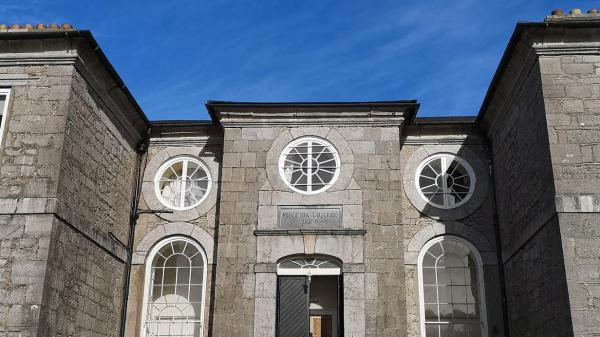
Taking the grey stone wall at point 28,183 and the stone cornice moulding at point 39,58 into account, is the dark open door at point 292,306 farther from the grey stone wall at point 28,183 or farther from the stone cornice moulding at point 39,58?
the stone cornice moulding at point 39,58

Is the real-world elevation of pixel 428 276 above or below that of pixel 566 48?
below

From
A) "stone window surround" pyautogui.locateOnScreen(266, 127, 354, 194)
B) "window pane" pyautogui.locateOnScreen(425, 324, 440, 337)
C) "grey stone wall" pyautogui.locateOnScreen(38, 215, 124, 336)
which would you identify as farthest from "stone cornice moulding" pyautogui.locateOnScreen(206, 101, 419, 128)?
"window pane" pyautogui.locateOnScreen(425, 324, 440, 337)

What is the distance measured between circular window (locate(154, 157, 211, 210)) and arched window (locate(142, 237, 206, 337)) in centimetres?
77

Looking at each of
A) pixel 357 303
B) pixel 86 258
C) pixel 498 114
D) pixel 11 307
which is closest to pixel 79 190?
pixel 86 258

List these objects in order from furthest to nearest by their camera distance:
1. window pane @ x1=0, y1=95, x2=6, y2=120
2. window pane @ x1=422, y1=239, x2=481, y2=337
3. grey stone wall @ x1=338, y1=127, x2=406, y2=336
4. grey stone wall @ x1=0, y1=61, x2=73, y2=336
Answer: window pane @ x1=422, y1=239, x2=481, y2=337 < grey stone wall @ x1=338, y1=127, x2=406, y2=336 < window pane @ x1=0, y1=95, x2=6, y2=120 < grey stone wall @ x1=0, y1=61, x2=73, y2=336

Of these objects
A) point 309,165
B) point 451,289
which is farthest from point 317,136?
point 451,289

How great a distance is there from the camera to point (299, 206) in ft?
38.3

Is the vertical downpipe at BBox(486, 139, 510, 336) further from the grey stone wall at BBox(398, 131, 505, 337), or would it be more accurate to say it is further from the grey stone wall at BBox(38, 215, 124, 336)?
the grey stone wall at BBox(38, 215, 124, 336)

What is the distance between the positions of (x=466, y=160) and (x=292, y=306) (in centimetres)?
438

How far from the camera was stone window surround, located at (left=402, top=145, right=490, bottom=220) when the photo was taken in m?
12.2

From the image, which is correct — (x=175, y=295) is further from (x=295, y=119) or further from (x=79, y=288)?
(x=295, y=119)

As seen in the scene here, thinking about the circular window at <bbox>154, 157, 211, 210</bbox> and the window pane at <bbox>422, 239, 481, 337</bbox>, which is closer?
the window pane at <bbox>422, 239, 481, 337</bbox>

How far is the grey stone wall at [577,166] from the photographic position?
8312 mm

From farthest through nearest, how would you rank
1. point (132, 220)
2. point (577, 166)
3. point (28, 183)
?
point (132, 220), point (28, 183), point (577, 166)
